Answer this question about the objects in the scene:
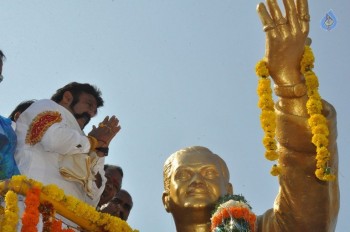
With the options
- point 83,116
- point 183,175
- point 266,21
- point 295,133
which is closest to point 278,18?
point 266,21

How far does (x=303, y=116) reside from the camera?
552cm

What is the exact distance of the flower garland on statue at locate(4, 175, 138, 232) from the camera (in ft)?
17.0

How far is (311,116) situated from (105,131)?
1974 mm

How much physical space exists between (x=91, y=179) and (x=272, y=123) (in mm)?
1806

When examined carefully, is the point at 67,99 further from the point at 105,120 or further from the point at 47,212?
the point at 47,212

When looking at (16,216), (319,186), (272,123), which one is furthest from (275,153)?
(16,216)

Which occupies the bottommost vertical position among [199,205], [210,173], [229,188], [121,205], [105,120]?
[121,205]

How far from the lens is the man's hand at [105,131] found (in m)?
6.63

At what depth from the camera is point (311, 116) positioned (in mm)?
5430

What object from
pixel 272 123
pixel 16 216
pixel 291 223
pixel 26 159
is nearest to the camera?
pixel 16 216

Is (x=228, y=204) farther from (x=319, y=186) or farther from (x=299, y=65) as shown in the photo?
(x=299, y=65)


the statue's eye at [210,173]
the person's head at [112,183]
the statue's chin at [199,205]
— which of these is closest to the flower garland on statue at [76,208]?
the statue's chin at [199,205]

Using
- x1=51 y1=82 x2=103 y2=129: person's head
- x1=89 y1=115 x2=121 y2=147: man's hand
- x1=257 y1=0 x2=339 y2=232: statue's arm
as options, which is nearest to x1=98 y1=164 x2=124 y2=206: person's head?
x1=51 y1=82 x2=103 y2=129: person's head

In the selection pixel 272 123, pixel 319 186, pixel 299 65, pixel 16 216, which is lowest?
pixel 16 216
